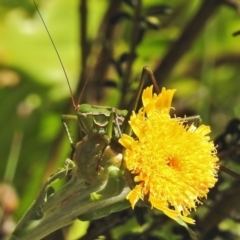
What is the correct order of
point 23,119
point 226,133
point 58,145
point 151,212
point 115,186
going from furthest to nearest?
point 23,119
point 58,145
point 151,212
point 226,133
point 115,186

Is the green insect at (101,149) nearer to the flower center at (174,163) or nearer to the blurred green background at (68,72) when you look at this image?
the flower center at (174,163)

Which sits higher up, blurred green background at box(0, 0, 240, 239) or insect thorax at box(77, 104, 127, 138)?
insect thorax at box(77, 104, 127, 138)

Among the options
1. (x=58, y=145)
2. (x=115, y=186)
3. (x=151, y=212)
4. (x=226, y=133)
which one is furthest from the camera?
(x=58, y=145)

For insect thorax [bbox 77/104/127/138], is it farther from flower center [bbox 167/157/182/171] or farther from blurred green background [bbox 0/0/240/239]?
blurred green background [bbox 0/0/240/239]

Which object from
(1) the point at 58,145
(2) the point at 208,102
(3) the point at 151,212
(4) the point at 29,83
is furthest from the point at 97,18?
(3) the point at 151,212

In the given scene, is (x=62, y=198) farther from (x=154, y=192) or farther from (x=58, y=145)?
(x=58, y=145)

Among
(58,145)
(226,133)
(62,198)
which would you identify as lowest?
(58,145)

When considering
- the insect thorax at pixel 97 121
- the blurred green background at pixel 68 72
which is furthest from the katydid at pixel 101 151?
the blurred green background at pixel 68 72

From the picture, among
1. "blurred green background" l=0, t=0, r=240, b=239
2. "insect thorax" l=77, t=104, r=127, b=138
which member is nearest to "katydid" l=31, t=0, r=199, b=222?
"insect thorax" l=77, t=104, r=127, b=138
